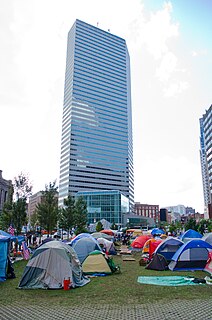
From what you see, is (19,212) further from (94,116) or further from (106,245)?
(94,116)

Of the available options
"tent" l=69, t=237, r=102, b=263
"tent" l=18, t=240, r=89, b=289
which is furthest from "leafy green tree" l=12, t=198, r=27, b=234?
"tent" l=18, t=240, r=89, b=289

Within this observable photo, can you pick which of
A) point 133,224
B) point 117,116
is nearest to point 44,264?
point 133,224

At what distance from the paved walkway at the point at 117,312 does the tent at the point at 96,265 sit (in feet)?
18.8

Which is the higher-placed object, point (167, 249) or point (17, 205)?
point (17, 205)

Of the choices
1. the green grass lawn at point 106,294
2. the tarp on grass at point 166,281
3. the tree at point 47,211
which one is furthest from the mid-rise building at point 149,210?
the green grass lawn at point 106,294

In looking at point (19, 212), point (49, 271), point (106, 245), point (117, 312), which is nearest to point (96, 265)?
point (49, 271)

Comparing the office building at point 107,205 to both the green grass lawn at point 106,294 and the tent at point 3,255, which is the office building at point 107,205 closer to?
the tent at point 3,255

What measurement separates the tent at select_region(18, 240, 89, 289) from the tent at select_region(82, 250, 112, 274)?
6.99 ft

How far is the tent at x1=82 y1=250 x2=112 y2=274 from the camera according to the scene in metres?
13.4

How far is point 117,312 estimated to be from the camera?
7113 millimetres

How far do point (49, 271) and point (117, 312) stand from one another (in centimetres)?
463

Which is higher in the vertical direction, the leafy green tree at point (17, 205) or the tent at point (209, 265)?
the leafy green tree at point (17, 205)

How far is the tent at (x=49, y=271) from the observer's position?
34.5 ft

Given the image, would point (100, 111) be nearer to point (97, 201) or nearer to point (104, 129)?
point (104, 129)
